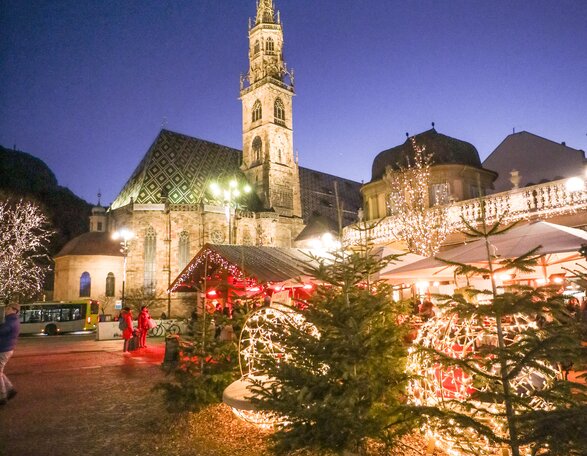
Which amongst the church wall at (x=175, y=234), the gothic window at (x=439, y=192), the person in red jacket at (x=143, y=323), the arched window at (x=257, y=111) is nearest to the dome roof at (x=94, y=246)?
the church wall at (x=175, y=234)

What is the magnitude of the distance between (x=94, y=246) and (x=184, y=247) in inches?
358

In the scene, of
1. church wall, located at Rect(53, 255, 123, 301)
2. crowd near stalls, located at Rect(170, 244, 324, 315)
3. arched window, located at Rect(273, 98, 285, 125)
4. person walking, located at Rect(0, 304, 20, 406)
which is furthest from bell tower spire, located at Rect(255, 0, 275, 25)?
person walking, located at Rect(0, 304, 20, 406)

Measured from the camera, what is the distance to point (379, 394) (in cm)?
423

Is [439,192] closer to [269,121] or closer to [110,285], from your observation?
[269,121]

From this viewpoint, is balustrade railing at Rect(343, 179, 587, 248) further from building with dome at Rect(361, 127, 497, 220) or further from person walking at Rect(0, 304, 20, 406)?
person walking at Rect(0, 304, 20, 406)

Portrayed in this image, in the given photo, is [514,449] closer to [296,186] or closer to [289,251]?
[289,251]

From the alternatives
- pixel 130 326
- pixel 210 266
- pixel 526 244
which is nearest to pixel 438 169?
pixel 210 266

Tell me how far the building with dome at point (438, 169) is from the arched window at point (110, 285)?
27690mm

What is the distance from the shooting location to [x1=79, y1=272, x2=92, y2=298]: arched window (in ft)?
127

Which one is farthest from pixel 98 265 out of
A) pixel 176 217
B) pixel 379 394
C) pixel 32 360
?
pixel 379 394

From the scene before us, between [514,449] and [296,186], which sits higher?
[296,186]

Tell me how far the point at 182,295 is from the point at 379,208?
2215 cm

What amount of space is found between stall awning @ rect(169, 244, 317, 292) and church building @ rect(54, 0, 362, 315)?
19474 mm

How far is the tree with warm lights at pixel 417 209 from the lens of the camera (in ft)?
58.4
